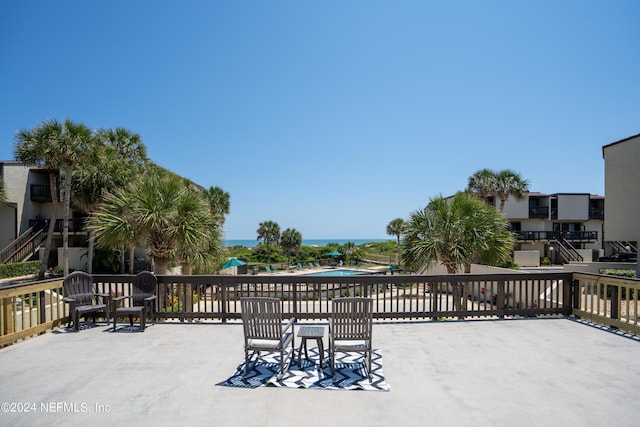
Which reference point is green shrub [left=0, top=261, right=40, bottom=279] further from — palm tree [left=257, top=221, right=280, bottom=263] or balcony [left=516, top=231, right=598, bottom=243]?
balcony [left=516, top=231, right=598, bottom=243]

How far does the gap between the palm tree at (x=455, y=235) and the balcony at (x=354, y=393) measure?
12.7ft

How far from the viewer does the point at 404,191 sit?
36031mm

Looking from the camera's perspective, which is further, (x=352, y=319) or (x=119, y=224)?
(x=119, y=224)

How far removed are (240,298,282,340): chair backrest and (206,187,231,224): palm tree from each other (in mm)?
22213

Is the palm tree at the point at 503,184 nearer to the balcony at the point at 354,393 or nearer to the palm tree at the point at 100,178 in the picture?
the balcony at the point at 354,393

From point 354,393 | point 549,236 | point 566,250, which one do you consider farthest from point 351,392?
point 549,236

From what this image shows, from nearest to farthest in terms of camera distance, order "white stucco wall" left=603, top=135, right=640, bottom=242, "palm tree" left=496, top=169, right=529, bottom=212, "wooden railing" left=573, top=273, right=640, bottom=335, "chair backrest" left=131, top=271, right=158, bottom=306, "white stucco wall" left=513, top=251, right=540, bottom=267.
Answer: "wooden railing" left=573, top=273, right=640, bottom=335 → "chair backrest" left=131, top=271, right=158, bottom=306 → "white stucco wall" left=603, top=135, right=640, bottom=242 → "white stucco wall" left=513, top=251, right=540, bottom=267 → "palm tree" left=496, top=169, right=529, bottom=212

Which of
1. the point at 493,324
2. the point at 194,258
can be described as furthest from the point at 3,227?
the point at 493,324

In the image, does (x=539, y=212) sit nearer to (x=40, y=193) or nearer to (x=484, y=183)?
(x=484, y=183)

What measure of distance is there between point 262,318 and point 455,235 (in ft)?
25.9

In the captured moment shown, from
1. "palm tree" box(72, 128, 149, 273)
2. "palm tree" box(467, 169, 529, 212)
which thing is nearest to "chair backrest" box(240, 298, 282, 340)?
"palm tree" box(72, 128, 149, 273)

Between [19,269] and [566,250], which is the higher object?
[566,250]

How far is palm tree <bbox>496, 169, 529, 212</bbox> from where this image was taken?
24828 mm

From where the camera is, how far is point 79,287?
638cm
